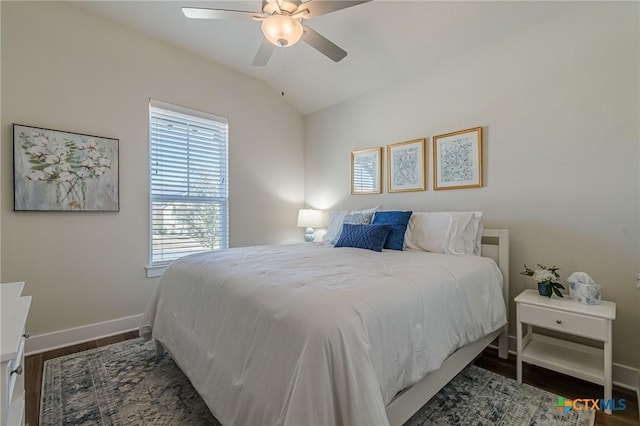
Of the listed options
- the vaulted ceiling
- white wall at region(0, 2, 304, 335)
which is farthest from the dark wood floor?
the vaulted ceiling

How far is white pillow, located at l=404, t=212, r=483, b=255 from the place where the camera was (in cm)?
237

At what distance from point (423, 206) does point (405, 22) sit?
1761mm

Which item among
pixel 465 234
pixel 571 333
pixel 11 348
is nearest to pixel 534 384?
pixel 571 333

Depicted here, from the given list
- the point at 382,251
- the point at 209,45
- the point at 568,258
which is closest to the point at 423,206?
the point at 382,251

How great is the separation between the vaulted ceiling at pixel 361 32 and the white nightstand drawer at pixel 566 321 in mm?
2229

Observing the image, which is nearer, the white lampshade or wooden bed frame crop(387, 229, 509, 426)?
wooden bed frame crop(387, 229, 509, 426)

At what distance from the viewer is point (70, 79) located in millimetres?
2506

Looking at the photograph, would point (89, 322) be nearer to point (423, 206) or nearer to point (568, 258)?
point (423, 206)

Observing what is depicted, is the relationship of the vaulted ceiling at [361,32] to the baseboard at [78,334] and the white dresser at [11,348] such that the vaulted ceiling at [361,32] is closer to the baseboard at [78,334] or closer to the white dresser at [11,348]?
the white dresser at [11,348]

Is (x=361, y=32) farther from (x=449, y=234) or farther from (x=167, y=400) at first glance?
(x=167, y=400)

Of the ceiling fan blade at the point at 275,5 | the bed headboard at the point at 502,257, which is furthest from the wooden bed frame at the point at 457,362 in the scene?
the ceiling fan blade at the point at 275,5

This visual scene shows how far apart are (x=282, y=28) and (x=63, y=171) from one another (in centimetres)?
225

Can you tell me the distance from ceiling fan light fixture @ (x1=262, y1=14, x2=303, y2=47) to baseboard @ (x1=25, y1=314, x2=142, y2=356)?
2.89m

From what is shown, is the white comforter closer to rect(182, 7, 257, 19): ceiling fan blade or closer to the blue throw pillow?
the blue throw pillow
